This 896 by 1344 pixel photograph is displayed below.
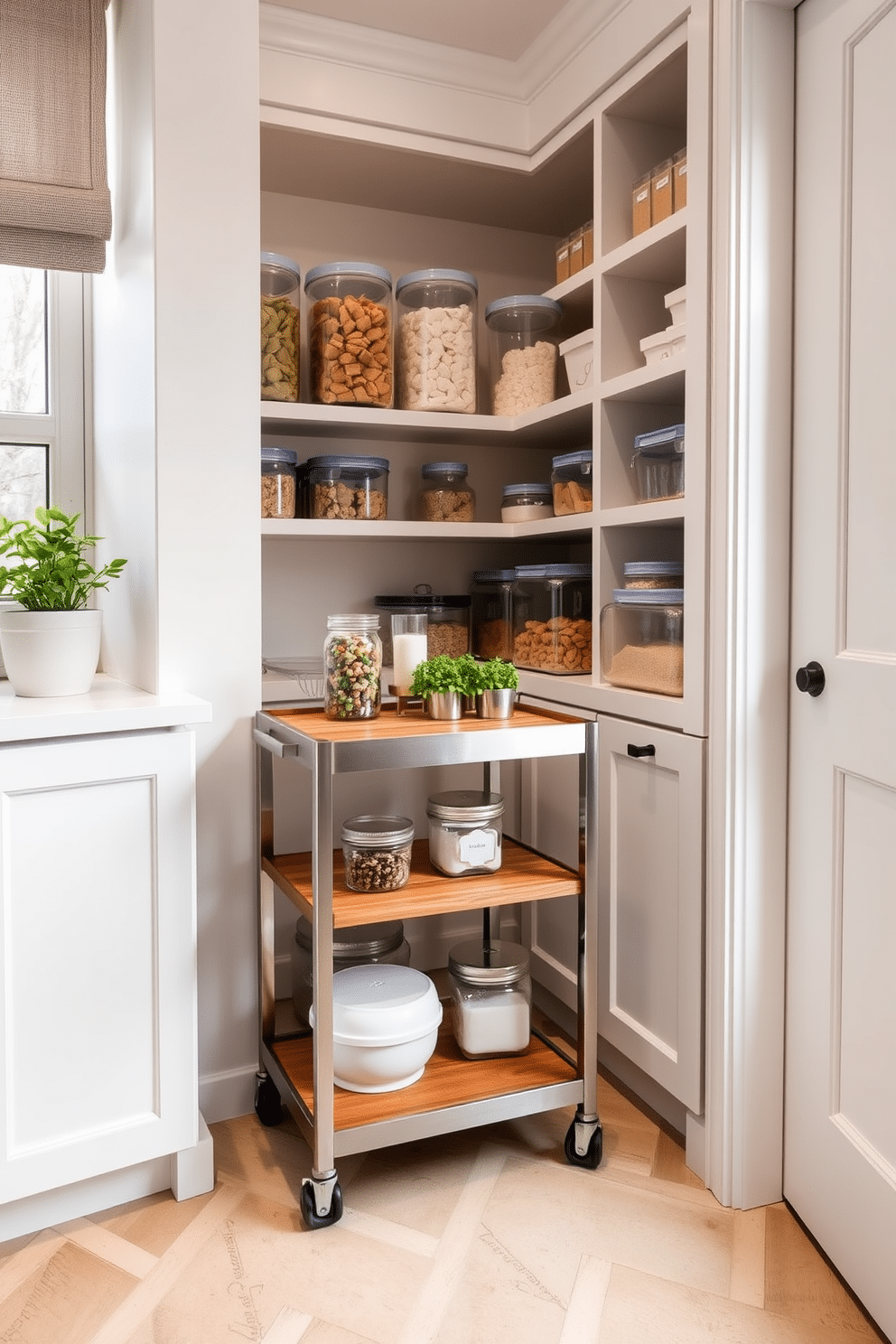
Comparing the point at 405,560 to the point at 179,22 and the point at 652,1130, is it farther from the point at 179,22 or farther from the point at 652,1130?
the point at 652,1130

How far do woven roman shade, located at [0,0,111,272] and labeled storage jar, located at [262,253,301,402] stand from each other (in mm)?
370

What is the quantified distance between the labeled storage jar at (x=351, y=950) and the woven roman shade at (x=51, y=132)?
4.91 ft

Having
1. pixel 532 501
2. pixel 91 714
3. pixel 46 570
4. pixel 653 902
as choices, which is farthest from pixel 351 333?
pixel 653 902

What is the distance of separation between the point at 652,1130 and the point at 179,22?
2327 mm

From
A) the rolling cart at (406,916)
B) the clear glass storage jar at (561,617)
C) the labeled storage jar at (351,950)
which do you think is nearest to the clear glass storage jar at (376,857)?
the rolling cart at (406,916)

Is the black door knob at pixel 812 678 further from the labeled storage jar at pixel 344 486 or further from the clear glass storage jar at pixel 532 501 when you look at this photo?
the labeled storage jar at pixel 344 486

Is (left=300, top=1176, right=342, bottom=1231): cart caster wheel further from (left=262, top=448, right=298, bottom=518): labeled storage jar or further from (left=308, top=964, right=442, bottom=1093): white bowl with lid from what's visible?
(left=262, top=448, right=298, bottom=518): labeled storage jar

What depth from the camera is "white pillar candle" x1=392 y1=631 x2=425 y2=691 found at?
1882mm

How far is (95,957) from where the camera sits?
5.29ft

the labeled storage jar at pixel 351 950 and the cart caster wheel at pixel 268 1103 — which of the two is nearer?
the cart caster wheel at pixel 268 1103

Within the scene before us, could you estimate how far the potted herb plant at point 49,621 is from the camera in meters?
1.74

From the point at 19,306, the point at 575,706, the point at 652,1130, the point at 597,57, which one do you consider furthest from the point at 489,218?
the point at 652,1130

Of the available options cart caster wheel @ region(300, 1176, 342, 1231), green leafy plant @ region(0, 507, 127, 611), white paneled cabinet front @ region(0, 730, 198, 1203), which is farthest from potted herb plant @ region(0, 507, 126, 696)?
cart caster wheel @ region(300, 1176, 342, 1231)

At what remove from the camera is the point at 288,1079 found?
1.81 metres
